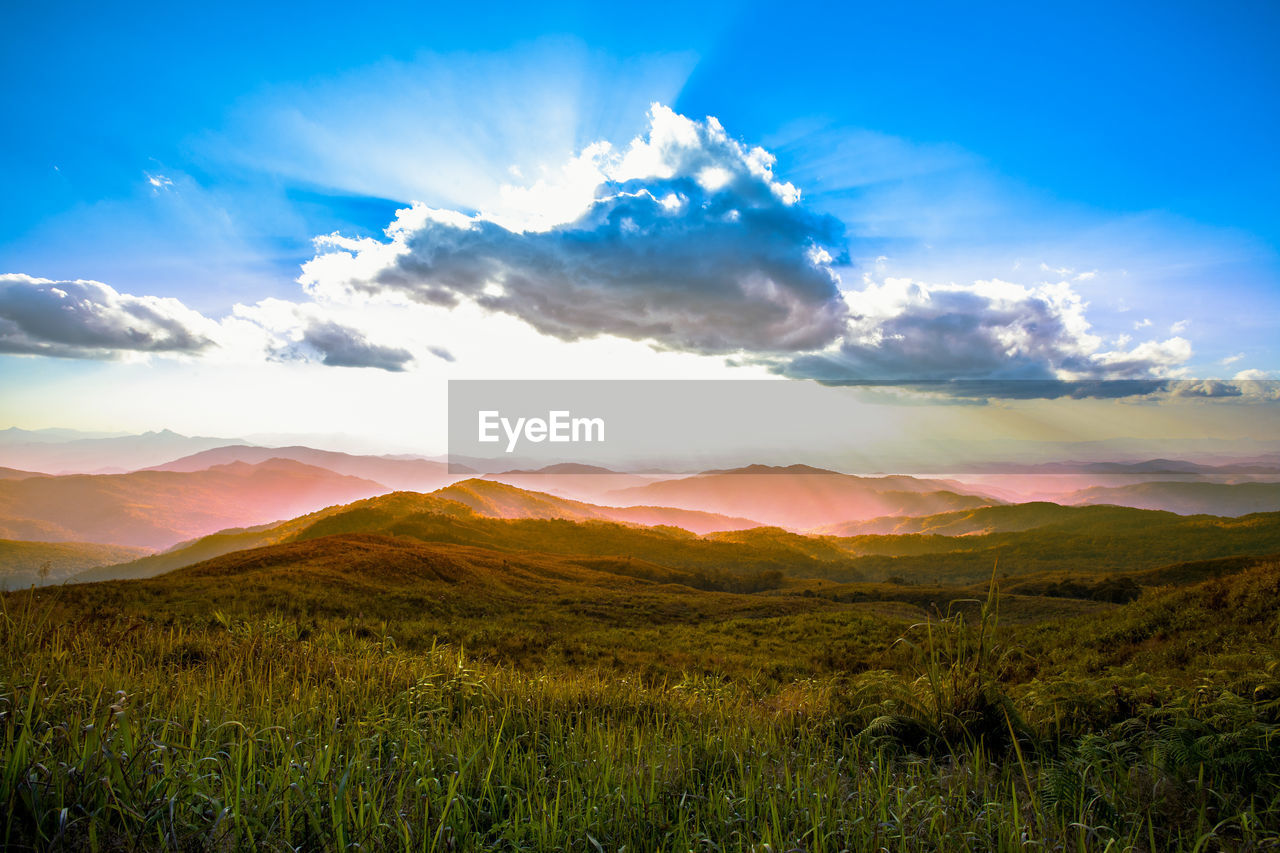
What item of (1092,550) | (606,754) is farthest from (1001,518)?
(606,754)

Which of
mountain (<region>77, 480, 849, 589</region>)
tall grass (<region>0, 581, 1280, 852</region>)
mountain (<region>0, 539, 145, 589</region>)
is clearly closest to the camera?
tall grass (<region>0, 581, 1280, 852</region>)

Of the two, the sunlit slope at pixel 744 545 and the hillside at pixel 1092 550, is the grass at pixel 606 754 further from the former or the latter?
the hillside at pixel 1092 550

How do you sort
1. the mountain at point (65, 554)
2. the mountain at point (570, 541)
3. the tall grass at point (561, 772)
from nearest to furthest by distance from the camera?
the tall grass at point (561, 772), the mountain at point (570, 541), the mountain at point (65, 554)

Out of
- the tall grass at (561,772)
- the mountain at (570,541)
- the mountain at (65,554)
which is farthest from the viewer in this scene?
the mountain at (65,554)

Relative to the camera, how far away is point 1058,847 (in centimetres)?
354

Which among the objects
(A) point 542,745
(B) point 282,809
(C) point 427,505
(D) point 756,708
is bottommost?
(C) point 427,505

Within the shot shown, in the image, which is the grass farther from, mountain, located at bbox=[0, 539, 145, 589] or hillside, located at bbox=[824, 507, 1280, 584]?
mountain, located at bbox=[0, 539, 145, 589]

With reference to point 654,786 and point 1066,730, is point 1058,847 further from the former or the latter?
point 1066,730

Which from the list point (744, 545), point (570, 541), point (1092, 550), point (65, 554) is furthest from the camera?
point (65, 554)

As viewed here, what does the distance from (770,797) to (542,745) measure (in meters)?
2.49

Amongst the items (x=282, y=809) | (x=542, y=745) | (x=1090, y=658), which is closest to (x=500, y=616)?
(x=1090, y=658)

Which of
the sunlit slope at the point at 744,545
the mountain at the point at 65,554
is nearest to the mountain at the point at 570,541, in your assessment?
the sunlit slope at the point at 744,545

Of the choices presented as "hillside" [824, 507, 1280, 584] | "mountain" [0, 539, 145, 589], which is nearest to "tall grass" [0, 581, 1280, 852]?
"hillside" [824, 507, 1280, 584]

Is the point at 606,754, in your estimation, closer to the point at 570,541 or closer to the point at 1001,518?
the point at 570,541
